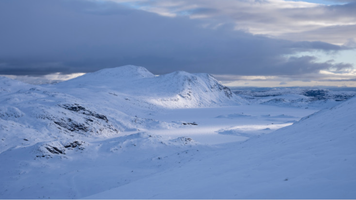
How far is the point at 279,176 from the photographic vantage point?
28.2 feet

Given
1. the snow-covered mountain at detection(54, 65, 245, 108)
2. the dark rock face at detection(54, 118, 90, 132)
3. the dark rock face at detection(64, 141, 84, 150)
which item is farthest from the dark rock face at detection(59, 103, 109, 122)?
the snow-covered mountain at detection(54, 65, 245, 108)

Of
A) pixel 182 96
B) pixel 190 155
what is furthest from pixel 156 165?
pixel 182 96

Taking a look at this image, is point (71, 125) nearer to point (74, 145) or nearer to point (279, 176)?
point (74, 145)

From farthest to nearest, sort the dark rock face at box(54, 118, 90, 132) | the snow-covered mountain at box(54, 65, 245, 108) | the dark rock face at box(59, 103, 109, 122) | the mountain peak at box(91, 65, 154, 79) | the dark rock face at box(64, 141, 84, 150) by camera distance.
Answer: the mountain peak at box(91, 65, 154, 79) → the snow-covered mountain at box(54, 65, 245, 108) → the dark rock face at box(59, 103, 109, 122) → the dark rock face at box(54, 118, 90, 132) → the dark rock face at box(64, 141, 84, 150)

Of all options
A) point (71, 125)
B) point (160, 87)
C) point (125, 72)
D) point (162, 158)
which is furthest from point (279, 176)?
point (125, 72)

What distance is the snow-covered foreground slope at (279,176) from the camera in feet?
23.3

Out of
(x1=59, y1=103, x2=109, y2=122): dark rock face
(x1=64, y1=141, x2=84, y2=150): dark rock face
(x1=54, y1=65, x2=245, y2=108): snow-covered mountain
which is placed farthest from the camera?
(x1=54, y1=65, x2=245, y2=108): snow-covered mountain

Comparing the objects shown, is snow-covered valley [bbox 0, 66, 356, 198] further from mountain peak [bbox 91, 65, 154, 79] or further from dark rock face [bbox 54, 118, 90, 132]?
mountain peak [bbox 91, 65, 154, 79]

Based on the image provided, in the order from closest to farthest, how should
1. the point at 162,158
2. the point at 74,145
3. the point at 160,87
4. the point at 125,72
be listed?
the point at 162,158
the point at 74,145
the point at 160,87
the point at 125,72

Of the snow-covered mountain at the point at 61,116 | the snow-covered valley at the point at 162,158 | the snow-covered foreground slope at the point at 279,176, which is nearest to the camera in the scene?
the snow-covered foreground slope at the point at 279,176

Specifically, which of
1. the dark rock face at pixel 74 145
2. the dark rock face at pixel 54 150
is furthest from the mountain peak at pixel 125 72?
the dark rock face at pixel 54 150

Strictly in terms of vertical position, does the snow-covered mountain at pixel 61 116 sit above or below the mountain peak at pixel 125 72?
below

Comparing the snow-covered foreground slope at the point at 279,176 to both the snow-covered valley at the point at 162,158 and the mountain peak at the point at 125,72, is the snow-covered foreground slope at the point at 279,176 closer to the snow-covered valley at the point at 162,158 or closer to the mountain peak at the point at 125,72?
the snow-covered valley at the point at 162,158

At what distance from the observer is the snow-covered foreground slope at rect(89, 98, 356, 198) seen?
711cm
